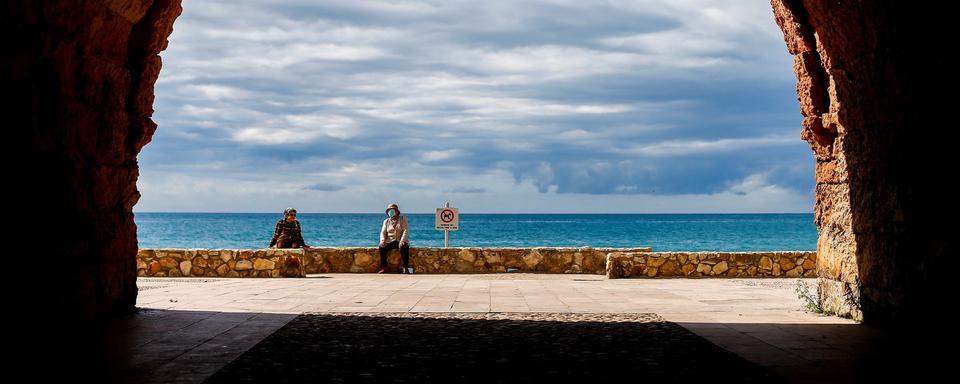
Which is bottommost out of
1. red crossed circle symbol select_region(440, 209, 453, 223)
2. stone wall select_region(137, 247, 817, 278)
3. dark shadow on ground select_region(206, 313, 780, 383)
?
dark shadow on ground select_region(206, 313, 780, 383)

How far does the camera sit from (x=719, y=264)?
706 inches

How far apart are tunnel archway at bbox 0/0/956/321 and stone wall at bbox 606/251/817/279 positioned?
7.33m

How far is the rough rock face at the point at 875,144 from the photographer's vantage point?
7887 mm

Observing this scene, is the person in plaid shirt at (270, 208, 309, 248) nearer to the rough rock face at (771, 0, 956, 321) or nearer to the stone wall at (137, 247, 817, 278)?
the stone wall at (137, 247, 817, 278)

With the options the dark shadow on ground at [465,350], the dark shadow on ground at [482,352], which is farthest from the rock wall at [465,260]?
the dark shadow on ground at [482,352]

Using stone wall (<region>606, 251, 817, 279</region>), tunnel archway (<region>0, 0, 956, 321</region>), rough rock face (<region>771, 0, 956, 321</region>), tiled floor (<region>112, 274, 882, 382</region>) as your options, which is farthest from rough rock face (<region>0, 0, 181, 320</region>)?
stone wall (<region>606, 251, 817, 279</region>)

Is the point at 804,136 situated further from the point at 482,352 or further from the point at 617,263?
the point at 617,263

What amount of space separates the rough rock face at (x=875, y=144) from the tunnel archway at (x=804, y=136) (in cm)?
2

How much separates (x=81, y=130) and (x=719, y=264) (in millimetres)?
12668

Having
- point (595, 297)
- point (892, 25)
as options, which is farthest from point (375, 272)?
point (892, 25)

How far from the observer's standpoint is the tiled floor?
706cm

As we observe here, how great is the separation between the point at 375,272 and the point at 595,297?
7.70 metres

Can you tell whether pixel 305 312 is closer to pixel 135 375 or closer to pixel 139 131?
pixel 139 131

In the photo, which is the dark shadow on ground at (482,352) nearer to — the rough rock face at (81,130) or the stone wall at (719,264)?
the rough rock face at (81,130)
